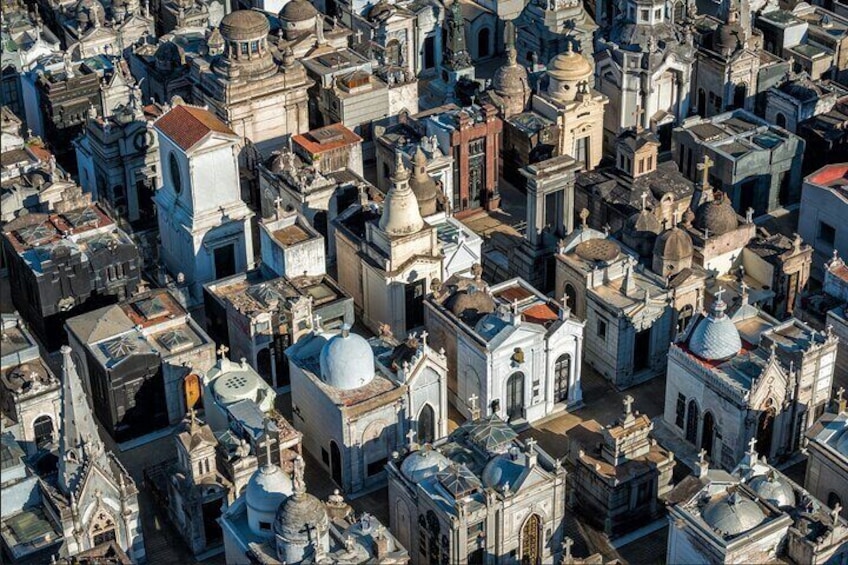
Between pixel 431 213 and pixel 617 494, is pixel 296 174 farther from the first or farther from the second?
pixel 617 494

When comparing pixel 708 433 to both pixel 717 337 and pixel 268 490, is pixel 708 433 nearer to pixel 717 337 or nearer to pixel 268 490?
pixel 717 337

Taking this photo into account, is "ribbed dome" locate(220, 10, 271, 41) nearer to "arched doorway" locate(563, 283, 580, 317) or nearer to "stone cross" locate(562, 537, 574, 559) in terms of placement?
"arched doorway" locate(563, 283, 580, 317)

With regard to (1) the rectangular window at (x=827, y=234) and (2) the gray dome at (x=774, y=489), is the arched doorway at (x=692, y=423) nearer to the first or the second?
(2) the gray dome at (x=774, y=489)

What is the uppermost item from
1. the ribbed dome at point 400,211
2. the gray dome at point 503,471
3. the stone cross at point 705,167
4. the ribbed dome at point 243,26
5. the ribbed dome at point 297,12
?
the ribbed dome at point 243,26

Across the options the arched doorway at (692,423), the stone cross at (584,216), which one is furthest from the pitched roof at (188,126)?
the arched doorway at (692,423)

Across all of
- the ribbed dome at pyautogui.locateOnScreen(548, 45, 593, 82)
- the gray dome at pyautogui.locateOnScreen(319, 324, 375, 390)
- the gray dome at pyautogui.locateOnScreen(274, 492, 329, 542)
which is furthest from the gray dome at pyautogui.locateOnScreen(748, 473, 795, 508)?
the ribbed dome at pyautogui.locateOnScreen(548, 45, 593, 82)
